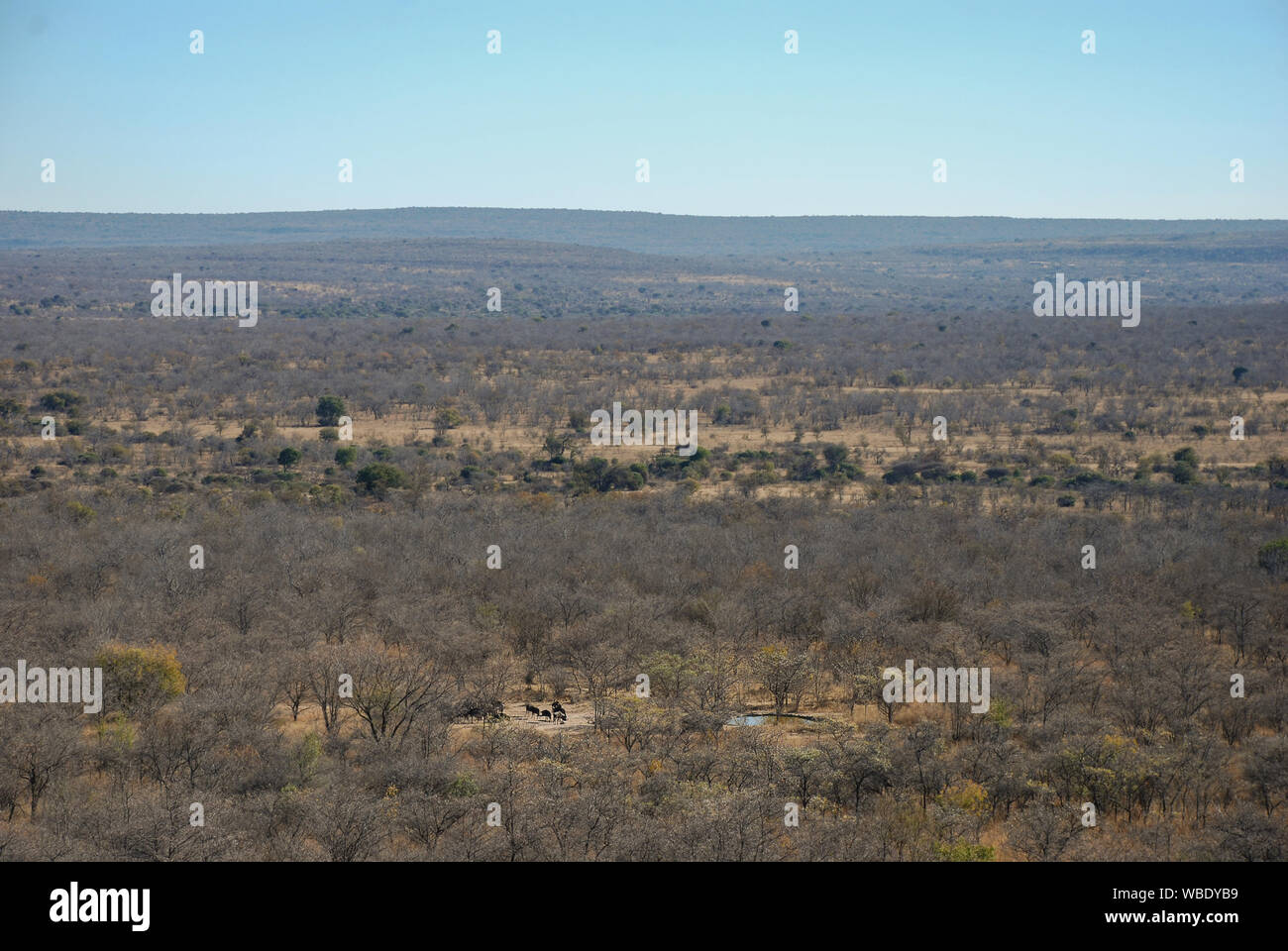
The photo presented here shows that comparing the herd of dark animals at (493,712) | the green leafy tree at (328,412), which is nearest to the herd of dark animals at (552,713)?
the herd of dark animals at (493,712)

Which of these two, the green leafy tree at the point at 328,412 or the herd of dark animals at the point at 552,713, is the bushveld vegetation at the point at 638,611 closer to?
the green leafy tree at the point at 328,412

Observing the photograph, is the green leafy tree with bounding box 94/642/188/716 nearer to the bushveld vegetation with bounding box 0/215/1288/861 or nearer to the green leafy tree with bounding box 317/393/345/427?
the bushveld vegetation with bounding box 0/215/1288/861

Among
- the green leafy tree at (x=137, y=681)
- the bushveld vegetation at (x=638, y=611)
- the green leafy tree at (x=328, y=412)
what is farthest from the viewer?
the green leafy tree at (x=328, y=412)

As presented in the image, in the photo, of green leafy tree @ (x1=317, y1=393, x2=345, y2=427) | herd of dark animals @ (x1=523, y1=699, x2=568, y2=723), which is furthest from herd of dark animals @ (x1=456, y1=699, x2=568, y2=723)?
green leafy tree @ (x1=317, y1=393, x2=345, y2=427)

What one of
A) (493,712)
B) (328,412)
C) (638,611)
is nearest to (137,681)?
(493,712)

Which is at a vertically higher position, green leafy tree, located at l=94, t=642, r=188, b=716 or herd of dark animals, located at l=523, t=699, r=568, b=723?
green leafy tree, located at l=94, t=642, r=188, b=716

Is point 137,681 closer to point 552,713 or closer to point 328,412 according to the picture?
point 552,713
